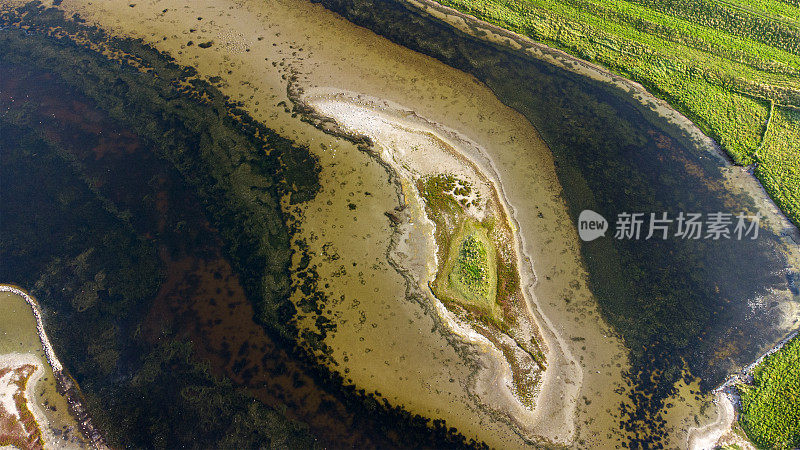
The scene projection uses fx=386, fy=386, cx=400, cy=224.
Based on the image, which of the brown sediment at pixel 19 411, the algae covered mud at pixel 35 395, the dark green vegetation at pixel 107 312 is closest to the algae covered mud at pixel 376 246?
the dark green vegetation at pixel 107 312

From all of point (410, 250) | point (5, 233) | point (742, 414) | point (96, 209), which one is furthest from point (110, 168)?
point (742, 414)

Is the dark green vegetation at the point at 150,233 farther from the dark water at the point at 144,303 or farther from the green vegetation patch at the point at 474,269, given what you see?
the green vegetation patch at the point at 474,269

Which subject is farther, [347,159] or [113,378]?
[347,159]

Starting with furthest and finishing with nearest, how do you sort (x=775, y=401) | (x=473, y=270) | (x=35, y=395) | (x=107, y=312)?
(x=473, y=270), (x=107, y=312), (x=35, y=395), (x=775, y=401)

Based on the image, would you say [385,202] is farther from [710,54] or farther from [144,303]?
[710,54]

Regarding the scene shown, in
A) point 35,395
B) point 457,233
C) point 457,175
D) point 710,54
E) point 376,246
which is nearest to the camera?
point 35,395

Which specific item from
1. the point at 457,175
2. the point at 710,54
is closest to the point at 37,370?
the point at 457,175

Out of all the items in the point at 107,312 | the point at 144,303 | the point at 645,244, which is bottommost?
the point at 107,312

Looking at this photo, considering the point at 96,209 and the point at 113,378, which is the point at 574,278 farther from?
the point at 96,209
